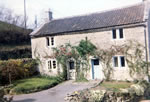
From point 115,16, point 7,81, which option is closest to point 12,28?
point 7,81

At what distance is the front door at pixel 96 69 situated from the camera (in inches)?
730

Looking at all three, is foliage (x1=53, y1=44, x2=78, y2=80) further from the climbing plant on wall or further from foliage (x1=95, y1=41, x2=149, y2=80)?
foliage (x1=95, y1=41, x2=149, y2=80)

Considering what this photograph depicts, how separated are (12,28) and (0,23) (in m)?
3.10

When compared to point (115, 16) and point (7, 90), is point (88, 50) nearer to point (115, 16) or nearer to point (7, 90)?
point (115, 16)

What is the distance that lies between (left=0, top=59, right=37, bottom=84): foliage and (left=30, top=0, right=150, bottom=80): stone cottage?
55.1 inches

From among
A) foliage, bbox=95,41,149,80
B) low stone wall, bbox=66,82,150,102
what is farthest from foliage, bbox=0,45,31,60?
low stone wall, bbox=66,82,150,102

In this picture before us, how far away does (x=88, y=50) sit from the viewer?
18625mm

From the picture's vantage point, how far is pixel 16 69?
19516mm

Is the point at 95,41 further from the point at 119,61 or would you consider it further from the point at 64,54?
the point at 64,54

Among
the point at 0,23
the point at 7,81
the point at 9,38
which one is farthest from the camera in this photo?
the point at 0,23

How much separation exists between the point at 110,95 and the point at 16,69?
12449mm

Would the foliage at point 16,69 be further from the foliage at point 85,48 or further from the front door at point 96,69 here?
the front door at point 96,69

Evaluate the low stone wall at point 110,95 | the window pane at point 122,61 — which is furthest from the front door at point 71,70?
the low stone wall at point 110,95

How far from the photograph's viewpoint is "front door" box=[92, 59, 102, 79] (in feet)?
60.8
